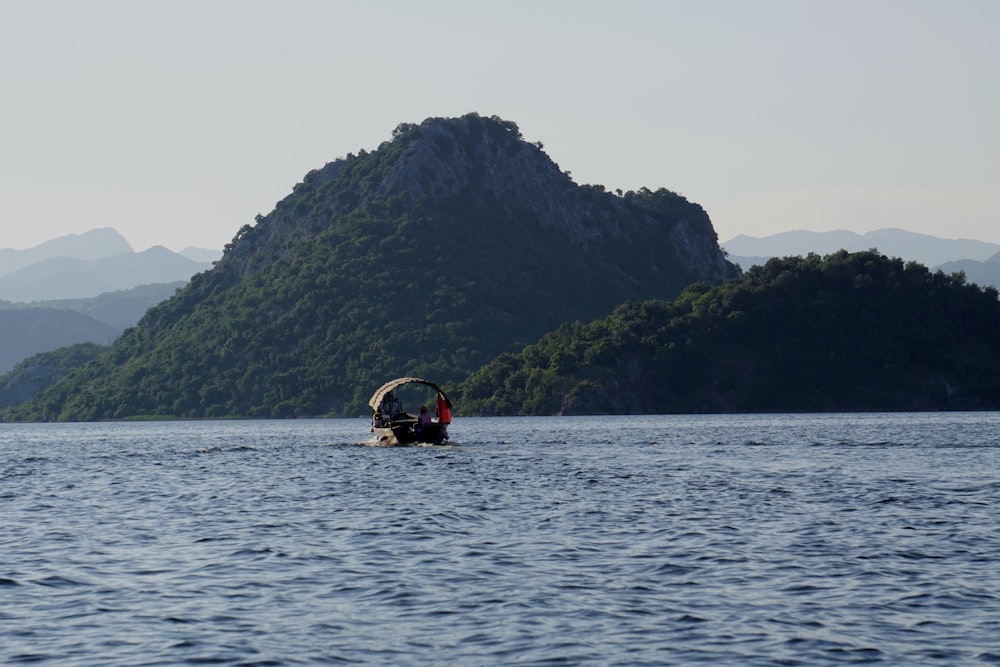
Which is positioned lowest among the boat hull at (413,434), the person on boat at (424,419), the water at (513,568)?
the water at (513,568)

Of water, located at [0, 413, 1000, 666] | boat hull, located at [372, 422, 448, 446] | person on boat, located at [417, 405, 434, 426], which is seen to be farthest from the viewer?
person on boat, located at [417, 405, 434, 426]

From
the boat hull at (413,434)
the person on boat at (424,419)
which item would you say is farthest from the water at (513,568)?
the person on boat at (424,419)

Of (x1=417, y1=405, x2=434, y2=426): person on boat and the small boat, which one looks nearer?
the small boat

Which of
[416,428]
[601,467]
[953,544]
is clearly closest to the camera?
[953,544]

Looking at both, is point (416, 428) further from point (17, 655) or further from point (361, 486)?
point (17, 655)

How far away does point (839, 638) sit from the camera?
24016 millimetres

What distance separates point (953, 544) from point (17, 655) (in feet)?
80.3

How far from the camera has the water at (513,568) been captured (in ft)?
78.5

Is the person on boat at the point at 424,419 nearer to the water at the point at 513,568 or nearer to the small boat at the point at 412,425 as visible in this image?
the small boat at the point at 412,425

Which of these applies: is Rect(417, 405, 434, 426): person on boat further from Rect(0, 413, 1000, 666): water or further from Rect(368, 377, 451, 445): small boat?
Rect(0, 413, 1000, 666): water

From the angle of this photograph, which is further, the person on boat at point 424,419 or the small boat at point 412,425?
the person on boat at point 424,419

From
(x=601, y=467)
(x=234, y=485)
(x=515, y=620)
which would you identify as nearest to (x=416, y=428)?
(x=601, y=467)

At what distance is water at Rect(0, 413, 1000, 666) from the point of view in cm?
2392

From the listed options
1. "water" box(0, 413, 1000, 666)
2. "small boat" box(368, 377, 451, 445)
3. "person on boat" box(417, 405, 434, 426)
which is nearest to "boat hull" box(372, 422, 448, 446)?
"small boat" box(368, 377, 451, 445)
